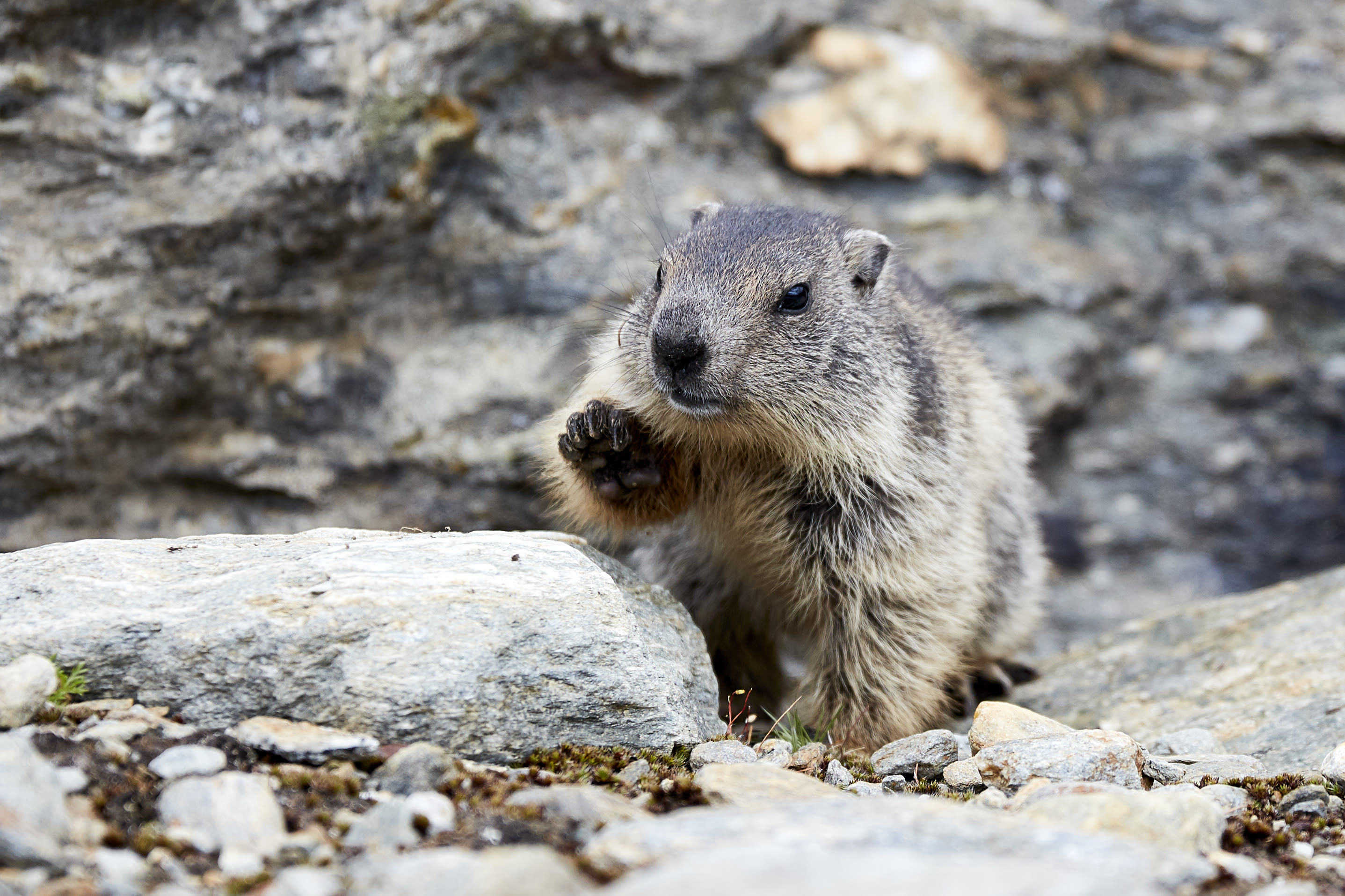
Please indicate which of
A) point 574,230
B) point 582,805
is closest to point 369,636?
point 582,805

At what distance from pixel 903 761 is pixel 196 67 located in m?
5.45

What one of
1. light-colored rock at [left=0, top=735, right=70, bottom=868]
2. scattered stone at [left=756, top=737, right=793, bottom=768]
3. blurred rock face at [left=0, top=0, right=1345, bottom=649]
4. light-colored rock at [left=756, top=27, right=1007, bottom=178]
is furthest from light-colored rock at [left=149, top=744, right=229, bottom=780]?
light-colored rock at [left=756, top=27, right=1007, bottom=178]

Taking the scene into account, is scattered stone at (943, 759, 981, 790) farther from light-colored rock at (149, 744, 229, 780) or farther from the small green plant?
the small green plant

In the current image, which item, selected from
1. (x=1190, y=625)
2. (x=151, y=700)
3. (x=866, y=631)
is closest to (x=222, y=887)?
(x=151, y=700)

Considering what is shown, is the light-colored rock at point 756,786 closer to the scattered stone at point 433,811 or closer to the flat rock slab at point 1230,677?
the scattered stone at point 433,811

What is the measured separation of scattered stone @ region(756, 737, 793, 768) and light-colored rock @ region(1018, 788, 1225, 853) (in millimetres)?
1251

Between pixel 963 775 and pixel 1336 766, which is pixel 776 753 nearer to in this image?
pixel 963 775

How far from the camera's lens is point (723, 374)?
Result: 17.3 feet

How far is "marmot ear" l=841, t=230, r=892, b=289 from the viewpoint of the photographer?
599 cm

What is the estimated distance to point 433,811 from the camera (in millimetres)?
3361

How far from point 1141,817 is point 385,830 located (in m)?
2.20

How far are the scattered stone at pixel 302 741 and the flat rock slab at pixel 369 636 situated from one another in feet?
0.30

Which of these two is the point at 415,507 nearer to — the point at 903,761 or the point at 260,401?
the point at 260,401

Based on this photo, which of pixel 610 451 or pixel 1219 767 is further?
pixel 610 451
